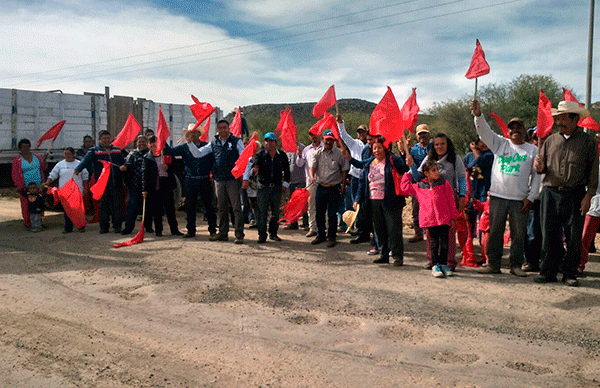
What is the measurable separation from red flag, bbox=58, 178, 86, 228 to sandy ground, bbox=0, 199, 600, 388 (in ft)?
9.49

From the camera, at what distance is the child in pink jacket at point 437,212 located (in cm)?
709

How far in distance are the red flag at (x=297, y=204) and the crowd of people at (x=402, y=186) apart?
0.12 meters

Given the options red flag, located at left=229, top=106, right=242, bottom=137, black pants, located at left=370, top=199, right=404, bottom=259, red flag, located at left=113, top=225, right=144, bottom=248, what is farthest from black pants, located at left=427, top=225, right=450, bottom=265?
red flag, located at left=113, top=225, right=144, bottom=248

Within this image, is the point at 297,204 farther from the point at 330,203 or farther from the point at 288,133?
the point at 288,133

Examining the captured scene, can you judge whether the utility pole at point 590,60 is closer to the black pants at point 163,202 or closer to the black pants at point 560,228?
the black pants at point 560,228

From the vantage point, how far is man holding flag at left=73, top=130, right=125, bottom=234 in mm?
11219

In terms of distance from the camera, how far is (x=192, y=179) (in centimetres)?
1023

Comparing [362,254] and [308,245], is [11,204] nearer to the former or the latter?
[308,245]

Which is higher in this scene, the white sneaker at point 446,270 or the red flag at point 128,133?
the red flag at point 128,133

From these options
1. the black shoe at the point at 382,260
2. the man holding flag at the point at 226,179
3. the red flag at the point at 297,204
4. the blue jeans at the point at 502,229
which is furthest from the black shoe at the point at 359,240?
the blue jeans at the point at 502,229

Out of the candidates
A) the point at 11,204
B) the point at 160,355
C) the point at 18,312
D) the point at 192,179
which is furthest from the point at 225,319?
the point at 11,204

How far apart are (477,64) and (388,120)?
1.44m

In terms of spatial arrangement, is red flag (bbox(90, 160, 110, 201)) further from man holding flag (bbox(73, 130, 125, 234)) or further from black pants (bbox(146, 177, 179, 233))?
black pants (bbox(146, 177, 179, 233))

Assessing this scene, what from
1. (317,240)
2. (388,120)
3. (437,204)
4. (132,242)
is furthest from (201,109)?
(437,204)
